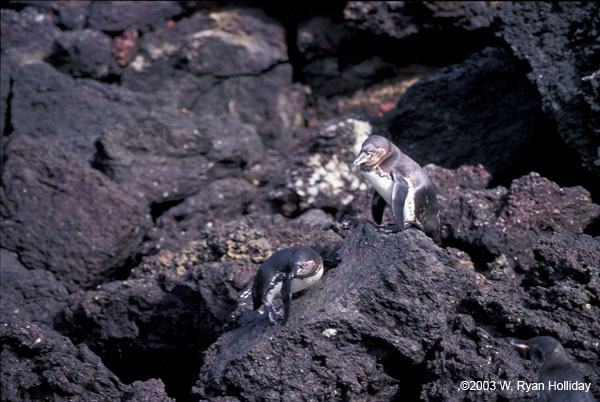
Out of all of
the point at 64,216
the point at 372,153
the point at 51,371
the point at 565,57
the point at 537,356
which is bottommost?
the point at 64,216

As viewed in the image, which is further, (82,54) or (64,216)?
(82,54)

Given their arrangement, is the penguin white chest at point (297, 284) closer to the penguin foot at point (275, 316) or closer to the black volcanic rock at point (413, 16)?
the penguin foot at point (275, 316)

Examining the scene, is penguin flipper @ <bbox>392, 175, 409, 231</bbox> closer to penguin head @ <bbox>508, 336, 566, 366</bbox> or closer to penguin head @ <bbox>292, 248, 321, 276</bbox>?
penguin head @ <bbox>292, 248, 321, 276</bbox>

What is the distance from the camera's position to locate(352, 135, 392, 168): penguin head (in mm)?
4445

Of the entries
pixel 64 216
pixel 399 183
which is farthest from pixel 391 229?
pixel 64 216

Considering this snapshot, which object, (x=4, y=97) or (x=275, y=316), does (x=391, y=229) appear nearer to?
(x=275, y=316)

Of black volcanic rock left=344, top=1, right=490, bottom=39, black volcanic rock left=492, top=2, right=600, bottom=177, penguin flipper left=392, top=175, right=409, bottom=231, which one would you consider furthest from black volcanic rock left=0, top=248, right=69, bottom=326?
black volcanic rock left=344, top=1, right=490, bottom=39

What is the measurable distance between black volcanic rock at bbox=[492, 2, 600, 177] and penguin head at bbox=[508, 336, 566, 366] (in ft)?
7.36

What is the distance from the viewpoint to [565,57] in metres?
6.11

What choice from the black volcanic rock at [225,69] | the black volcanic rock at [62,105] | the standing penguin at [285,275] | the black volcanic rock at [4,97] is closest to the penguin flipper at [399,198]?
the standing penguin at [285,275]

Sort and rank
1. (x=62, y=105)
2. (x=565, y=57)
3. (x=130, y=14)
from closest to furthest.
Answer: (x=565, y=57), (x=62, y=105), (x=130, y=14)

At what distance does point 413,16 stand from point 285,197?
380 cm

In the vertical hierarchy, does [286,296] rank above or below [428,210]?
below

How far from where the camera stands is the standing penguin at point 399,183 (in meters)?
4.42
